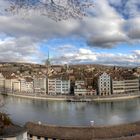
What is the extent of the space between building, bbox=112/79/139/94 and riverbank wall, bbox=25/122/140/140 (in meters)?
40.2

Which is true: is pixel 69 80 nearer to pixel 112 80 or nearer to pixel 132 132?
pixel 112 80

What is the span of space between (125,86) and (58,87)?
372 inches

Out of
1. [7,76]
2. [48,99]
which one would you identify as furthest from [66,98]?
[7,76]

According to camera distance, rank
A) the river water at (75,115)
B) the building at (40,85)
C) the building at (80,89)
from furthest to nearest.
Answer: the building at (40,85) < the building at (80,89) < the river water at (75,115)

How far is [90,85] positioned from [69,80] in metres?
2.97

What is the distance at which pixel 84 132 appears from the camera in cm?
1102

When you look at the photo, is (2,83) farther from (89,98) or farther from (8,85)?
(89,98)

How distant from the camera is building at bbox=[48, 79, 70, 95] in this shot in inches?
2057

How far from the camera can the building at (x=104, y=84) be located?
50062mm

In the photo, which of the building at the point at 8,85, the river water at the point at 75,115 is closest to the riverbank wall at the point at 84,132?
the river water at the point at 75,115

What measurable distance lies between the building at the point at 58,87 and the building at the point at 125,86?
6.34 m

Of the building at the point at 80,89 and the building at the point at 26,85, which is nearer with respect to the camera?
the building at the point at 80,89

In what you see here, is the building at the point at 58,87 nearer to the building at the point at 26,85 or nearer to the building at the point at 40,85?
the building at the point at 40,85

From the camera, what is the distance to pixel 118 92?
5191 centimetres
